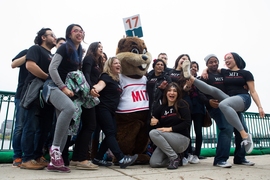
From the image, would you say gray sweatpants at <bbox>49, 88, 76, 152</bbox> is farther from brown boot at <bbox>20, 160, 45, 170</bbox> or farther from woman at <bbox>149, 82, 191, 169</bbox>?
woman at <bbox>149, 82, 191, 169</bbox>

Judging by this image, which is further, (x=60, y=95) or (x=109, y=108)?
(x=109, y=108)

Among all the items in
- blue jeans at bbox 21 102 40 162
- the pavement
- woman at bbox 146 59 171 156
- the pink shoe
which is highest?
woman at bbox 146 59 171 156

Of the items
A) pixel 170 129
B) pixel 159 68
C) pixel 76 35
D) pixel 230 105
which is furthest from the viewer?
pixel 159 68

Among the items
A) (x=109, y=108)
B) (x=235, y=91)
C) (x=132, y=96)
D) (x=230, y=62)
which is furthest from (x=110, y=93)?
(x=230, y=62)

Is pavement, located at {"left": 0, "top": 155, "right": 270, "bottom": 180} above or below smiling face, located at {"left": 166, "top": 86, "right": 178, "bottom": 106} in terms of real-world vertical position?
below

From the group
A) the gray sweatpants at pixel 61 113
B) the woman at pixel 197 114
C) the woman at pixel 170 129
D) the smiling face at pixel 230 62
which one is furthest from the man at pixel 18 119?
the smiling face at pixel 230 62

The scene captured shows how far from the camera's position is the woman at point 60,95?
2332mm

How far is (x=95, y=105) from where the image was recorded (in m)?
2.81

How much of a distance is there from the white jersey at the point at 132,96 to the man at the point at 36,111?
1057 millimetres

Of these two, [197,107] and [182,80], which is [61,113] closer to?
[182,80]

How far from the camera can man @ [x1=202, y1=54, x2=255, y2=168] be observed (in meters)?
3.02

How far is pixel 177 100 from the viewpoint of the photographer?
3.23 meters

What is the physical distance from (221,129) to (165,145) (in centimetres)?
→ 91

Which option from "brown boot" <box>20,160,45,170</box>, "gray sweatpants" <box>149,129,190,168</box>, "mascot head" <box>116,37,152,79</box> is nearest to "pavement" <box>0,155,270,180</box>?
"brown boot" <box>20,160,45,170</box>
